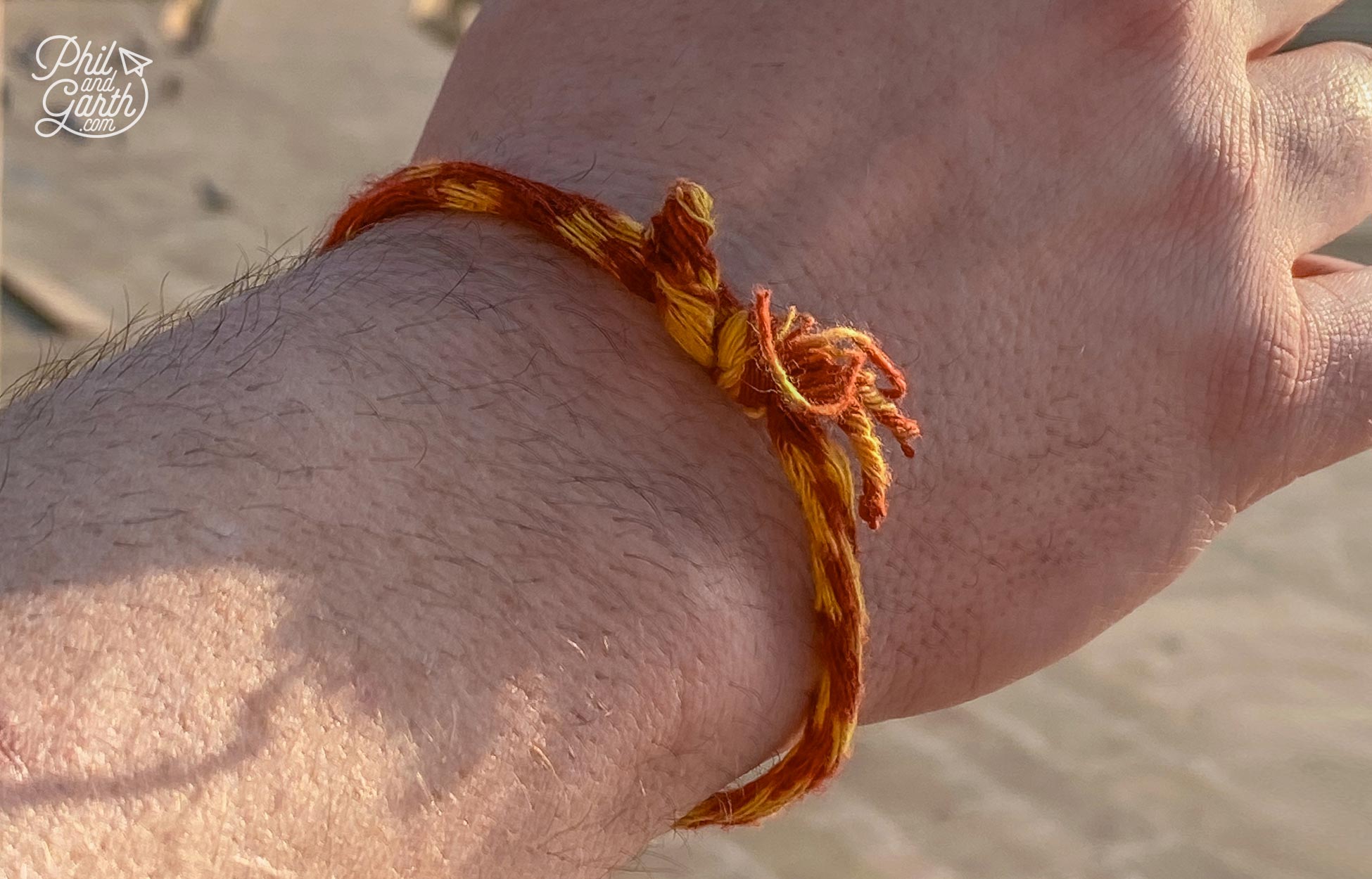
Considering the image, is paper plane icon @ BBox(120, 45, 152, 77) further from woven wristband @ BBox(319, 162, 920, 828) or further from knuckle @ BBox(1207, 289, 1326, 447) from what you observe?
knuckle @ BBox(1207, 289, 1326, 447)

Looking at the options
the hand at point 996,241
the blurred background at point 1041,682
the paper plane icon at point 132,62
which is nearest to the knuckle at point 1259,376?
the hand at point 996,241

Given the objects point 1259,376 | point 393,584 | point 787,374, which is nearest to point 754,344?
point 787,374

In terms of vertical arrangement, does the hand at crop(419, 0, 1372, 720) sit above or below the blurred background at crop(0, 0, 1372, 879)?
above

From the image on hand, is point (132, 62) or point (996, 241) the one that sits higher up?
point (996, 241)
